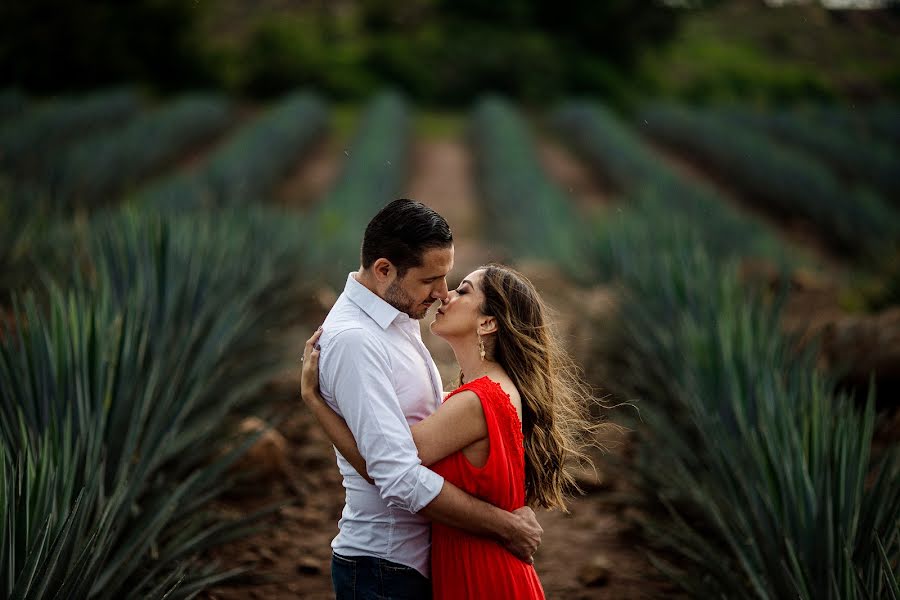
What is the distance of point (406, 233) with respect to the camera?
1.78 metres

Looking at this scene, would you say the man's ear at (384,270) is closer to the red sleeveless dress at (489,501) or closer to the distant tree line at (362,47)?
the red sleeveless dress at (489,501)

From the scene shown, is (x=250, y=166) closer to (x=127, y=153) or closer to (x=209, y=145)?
(x=127, y=153)

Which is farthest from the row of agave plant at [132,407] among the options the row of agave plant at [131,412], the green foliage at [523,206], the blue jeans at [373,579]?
the green foliage at [523,206]

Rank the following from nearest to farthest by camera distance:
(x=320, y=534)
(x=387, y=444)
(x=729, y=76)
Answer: (x=387, y=444) < (x=320, y=534) < (x=729, y=76)

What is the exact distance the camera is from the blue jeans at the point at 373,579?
1.85 metres

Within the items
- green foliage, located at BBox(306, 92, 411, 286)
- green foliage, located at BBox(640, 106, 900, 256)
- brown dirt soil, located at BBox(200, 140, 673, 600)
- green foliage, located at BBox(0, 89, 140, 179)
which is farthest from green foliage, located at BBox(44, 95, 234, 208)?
green foliage, located at BBox(640, 106, 900, 256)

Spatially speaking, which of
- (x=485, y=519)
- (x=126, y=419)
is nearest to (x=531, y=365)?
(x=485, y=519)

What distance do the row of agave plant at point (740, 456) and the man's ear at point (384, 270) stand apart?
1.23 meters

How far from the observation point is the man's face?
1.81 m

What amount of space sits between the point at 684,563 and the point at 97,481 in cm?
221

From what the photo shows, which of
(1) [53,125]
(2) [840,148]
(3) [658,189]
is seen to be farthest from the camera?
(2) [840,148]

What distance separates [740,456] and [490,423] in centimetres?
161

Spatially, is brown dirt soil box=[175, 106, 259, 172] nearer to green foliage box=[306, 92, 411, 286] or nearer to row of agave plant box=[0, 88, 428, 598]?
green foliage box=[306, 92, 411, 286]

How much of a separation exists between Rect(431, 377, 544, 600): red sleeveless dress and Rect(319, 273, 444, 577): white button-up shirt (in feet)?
0.30
